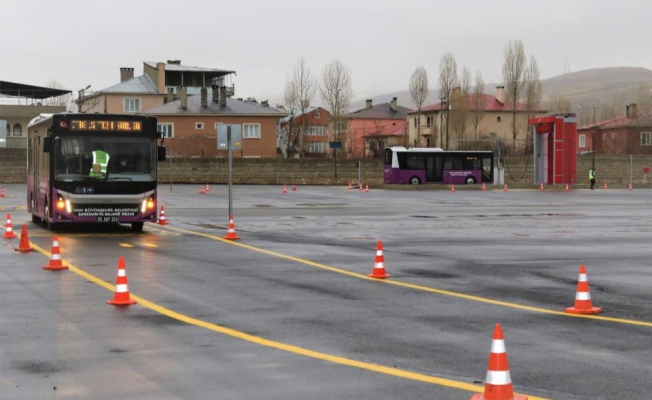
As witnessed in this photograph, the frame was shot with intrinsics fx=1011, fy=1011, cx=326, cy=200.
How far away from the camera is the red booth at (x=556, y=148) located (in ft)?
243

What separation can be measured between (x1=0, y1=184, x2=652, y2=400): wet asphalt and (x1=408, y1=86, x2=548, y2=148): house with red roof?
85523 millimetres

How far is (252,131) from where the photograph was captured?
99.6 m

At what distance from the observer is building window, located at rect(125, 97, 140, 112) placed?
115000 mm

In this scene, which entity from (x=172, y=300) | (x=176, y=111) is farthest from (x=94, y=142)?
(x=176, y=111)

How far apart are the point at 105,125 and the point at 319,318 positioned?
16.1 meters

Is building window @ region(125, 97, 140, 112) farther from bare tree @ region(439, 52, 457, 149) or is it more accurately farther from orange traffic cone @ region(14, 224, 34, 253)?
orange traffic cone @ region(14, 224, 34, 253)

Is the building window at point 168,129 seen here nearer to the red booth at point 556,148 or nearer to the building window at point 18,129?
the building window at point 18,129

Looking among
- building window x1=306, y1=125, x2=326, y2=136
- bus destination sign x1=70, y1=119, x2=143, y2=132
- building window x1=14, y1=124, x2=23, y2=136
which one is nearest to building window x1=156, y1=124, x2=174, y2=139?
building window x1=14, y1=124, x2=23, y2=136

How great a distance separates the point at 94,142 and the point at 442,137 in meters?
87.9

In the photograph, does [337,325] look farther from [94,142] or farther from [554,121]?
[554,121]

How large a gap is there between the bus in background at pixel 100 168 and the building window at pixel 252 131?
71.9 m

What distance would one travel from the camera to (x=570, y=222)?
33000 mm

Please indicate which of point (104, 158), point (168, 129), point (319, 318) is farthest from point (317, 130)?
point (319, 318)

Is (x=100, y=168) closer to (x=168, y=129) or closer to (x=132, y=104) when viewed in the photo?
(x=168, y=129)
